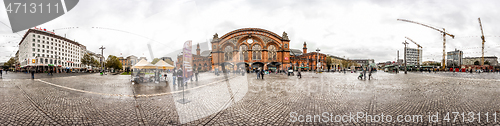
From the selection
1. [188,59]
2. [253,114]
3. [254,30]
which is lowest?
[253,114]

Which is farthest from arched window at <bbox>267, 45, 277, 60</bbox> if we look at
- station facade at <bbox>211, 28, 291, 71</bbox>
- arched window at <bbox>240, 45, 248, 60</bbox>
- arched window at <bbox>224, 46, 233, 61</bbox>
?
arched window at <bbox>224, 46, 233, 61</bbox>

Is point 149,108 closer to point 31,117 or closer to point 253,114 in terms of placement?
point 31,117

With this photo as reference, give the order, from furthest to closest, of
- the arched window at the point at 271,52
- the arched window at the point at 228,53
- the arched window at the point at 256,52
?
the arched window at the point at 271,52 → the arched window at the point at 228,53 → the arched window at the point at 256,52

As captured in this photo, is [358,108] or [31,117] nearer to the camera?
[31,117]

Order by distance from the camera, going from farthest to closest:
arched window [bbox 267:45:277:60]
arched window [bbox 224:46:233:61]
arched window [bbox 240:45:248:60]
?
1. arched window [bbox 267:45:277:60]
2. arched window [bbox 224:46:233:61]
3. arched window [bbox 240:45:248:60]

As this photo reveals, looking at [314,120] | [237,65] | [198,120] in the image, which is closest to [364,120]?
[314,120]

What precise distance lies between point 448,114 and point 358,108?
2066mm

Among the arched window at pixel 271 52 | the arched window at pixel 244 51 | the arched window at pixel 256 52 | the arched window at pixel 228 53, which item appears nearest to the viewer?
the arched window at pixel 244 51

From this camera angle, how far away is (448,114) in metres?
4.55

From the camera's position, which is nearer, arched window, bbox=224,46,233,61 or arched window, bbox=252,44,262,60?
arched window, bbox=252,44,262,60

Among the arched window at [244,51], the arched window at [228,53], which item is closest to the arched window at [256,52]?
the arched window at [244,51]

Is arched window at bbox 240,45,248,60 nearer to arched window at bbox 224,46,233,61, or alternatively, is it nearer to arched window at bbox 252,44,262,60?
arched window at bbox 252,44,262,60

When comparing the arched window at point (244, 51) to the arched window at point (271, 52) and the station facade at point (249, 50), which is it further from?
the arched window at point (271, 52)

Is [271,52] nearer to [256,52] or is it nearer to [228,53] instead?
[256,52]
